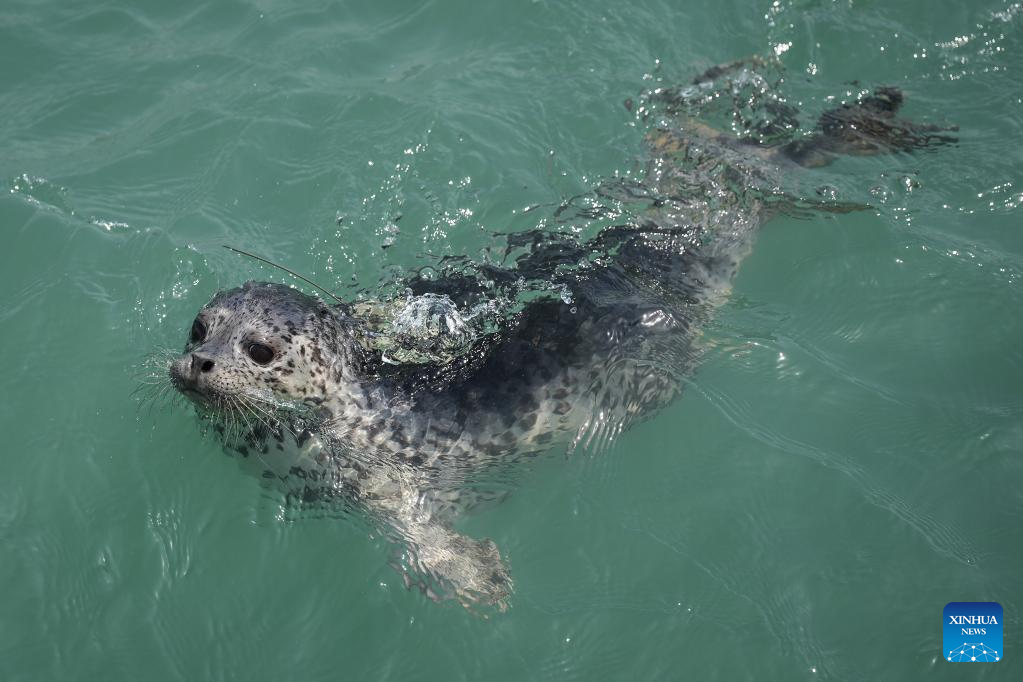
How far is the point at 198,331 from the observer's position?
196 inches

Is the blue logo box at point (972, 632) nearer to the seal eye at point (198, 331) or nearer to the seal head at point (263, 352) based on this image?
the seal head at point (263, 352)

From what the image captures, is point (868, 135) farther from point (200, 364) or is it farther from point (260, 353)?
point (200, 364)

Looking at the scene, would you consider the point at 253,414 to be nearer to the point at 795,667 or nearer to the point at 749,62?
the point at 795,667

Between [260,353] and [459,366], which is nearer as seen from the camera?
[260,353]

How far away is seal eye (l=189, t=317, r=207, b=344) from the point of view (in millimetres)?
4953

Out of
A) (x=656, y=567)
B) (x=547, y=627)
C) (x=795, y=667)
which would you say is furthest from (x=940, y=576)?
(x=547, y=627)

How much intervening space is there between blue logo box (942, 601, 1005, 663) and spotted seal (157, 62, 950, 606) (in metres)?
1.79

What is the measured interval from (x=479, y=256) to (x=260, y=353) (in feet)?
6.04

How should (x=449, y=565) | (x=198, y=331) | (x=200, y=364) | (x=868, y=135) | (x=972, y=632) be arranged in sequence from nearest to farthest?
1. (x=972, y=632)
2. (x=200, y=364)
3. (x=449, y=565)
4. (x=198, y=331)
5. (x=868, y=135)

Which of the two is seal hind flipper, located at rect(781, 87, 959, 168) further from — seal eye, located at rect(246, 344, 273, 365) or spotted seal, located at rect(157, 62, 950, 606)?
seal eye, located at rect(246, 344, 273, 365)

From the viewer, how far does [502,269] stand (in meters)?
5.87

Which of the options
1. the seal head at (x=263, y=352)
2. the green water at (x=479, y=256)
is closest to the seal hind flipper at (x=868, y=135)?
the green water at (x=479, y=256)

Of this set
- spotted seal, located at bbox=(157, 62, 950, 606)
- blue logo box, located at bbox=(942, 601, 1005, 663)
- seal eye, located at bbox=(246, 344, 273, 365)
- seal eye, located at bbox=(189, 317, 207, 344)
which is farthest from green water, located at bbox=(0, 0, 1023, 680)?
seal eye, located at bbox=(246, 344, 273, 365)

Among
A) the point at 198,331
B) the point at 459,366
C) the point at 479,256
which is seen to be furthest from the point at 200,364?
the point at 479,256
